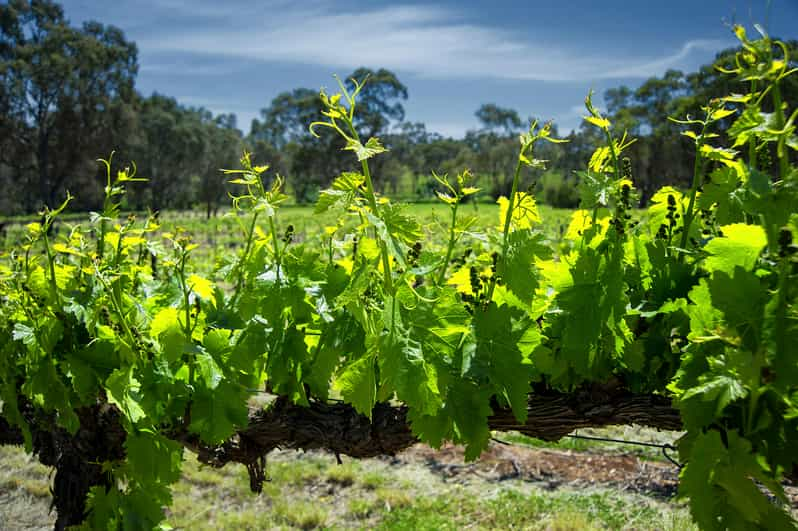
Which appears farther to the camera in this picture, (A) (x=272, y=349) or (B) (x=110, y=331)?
(B) (x=110, y=331)

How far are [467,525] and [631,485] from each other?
1.26 meters

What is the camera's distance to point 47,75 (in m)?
34.8

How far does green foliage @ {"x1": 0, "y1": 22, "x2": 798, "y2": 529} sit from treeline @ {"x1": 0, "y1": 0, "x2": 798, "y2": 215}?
19.2 metres

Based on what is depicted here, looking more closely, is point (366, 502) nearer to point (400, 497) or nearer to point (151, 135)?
point (400, 497)

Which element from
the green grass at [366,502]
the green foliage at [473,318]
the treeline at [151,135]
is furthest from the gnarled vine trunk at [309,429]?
the treeline at [151,135]

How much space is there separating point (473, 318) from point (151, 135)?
172 ft

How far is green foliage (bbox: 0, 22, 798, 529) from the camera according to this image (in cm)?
108

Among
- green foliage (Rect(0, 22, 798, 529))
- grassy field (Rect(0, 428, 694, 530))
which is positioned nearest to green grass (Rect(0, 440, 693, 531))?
grassy field (Rect(0, 428, 694, 530))

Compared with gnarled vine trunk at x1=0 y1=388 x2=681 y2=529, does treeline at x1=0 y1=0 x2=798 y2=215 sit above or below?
above

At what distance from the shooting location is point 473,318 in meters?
1.45

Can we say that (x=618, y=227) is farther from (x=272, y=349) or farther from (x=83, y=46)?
(x=83, y=46)

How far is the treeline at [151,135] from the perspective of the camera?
114 feet

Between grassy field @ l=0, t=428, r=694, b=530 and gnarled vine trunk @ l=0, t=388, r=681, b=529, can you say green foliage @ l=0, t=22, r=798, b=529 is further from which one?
grassy field @ l=0, t=428, r=694, b=530

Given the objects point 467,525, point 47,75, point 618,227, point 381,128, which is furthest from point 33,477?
point 381,128
